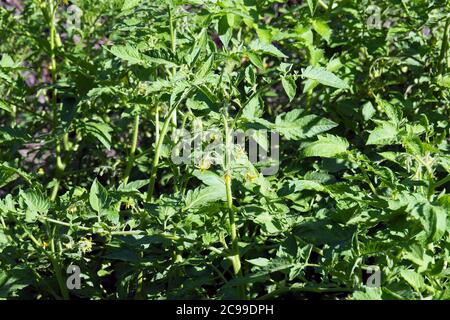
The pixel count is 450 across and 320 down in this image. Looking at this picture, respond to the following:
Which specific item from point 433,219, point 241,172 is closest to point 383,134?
A: point 433,219

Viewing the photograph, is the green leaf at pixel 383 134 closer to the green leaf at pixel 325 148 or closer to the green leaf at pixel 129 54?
the green leaf at pixel 325 148

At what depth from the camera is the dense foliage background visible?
66.9 inches

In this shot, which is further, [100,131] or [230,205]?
[100,131]

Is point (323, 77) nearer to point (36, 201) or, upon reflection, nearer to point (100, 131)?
point (36, 201)

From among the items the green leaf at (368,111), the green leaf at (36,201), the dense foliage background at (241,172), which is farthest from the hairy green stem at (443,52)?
the green leaf at (36,201)

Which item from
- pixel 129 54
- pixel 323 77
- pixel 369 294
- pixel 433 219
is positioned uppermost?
pixel 129 54

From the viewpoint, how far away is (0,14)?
272 centimetres

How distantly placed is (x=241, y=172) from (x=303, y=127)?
0.23 metres

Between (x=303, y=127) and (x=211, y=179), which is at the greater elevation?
(x=303, y=127)

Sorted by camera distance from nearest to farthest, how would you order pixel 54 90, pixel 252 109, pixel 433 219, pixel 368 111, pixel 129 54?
pixel 433 219
pixel 252 109
pixel 129 54
pixel 368 111
pixel 54 90

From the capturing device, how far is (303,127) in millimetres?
1833

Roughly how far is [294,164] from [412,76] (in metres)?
0.80

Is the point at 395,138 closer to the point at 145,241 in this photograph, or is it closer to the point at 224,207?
the point at 224,207
